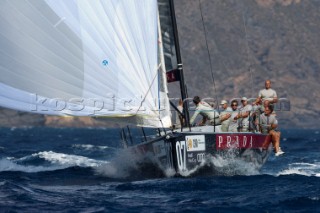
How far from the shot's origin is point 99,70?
17.0 metres

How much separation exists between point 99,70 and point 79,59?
1.53 ft

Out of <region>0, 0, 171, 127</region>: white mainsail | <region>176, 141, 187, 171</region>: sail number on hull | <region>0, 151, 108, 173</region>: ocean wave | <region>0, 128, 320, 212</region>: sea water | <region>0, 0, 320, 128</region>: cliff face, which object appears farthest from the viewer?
<region>0, 0, 320, 128</region>: cliff face

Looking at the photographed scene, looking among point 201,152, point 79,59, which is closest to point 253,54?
point 201,152

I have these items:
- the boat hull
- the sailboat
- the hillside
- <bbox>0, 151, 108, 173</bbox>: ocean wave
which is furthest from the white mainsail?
the hillside

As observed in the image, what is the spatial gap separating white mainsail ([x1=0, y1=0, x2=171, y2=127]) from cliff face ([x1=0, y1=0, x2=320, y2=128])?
11078cm

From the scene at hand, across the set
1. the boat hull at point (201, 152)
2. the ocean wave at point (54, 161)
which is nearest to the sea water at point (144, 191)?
the boat hull at point (201, 152)

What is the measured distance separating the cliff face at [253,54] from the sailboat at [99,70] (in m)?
110

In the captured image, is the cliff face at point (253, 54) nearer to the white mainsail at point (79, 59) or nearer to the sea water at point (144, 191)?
the sea water at point (144, 191)

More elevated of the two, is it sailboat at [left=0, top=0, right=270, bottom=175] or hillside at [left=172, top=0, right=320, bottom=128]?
hillside at [left=172, top=0, right=320, bottom=128]

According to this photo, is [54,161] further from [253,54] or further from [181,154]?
[253,54]

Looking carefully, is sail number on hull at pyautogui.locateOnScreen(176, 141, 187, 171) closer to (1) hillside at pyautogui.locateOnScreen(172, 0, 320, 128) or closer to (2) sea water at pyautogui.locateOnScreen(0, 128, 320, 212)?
(2) sea water at pyautogui.locateOnScreen(0, 128, 320, 212)

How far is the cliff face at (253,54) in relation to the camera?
455 ft

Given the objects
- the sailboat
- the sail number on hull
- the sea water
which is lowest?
the sea water

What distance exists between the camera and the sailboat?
53.9 feet
